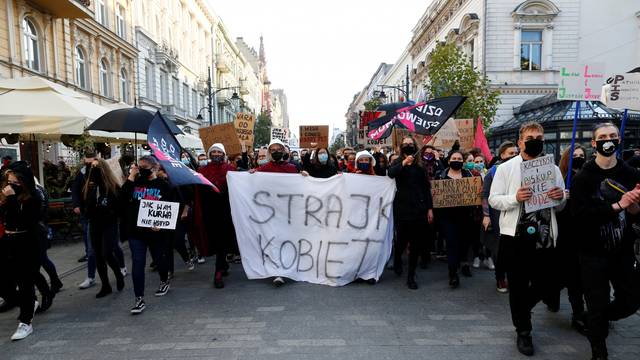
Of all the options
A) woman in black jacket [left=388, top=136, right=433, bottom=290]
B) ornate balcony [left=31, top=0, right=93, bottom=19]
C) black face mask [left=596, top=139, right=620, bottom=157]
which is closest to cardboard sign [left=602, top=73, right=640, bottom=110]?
woman in black jacket [left=388, top=136, right=433, bottom=290]

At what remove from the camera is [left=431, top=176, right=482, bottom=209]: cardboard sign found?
5.76 meters

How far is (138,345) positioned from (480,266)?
4.98 m

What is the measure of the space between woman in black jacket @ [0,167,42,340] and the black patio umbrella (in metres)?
3.76

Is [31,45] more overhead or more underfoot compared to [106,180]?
more overhead

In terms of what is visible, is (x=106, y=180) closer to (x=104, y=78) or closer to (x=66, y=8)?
(x=66, y=8)

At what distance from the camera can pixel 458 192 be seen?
5797 mm

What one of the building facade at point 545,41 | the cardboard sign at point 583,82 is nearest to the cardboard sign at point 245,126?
the cardboard sign at point 583,82

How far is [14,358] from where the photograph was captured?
3.68 meters

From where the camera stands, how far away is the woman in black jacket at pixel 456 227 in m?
5.59

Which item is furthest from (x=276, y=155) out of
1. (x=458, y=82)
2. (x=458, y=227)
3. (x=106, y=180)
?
(x=458, y=82)

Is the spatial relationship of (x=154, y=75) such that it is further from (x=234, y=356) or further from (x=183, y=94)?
(x=234, y=356)

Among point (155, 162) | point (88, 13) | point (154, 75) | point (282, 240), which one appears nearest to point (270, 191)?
point (282, 240)

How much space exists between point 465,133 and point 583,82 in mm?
4691

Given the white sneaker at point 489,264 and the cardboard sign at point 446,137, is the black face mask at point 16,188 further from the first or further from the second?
the cardboard sign at point 446,137
